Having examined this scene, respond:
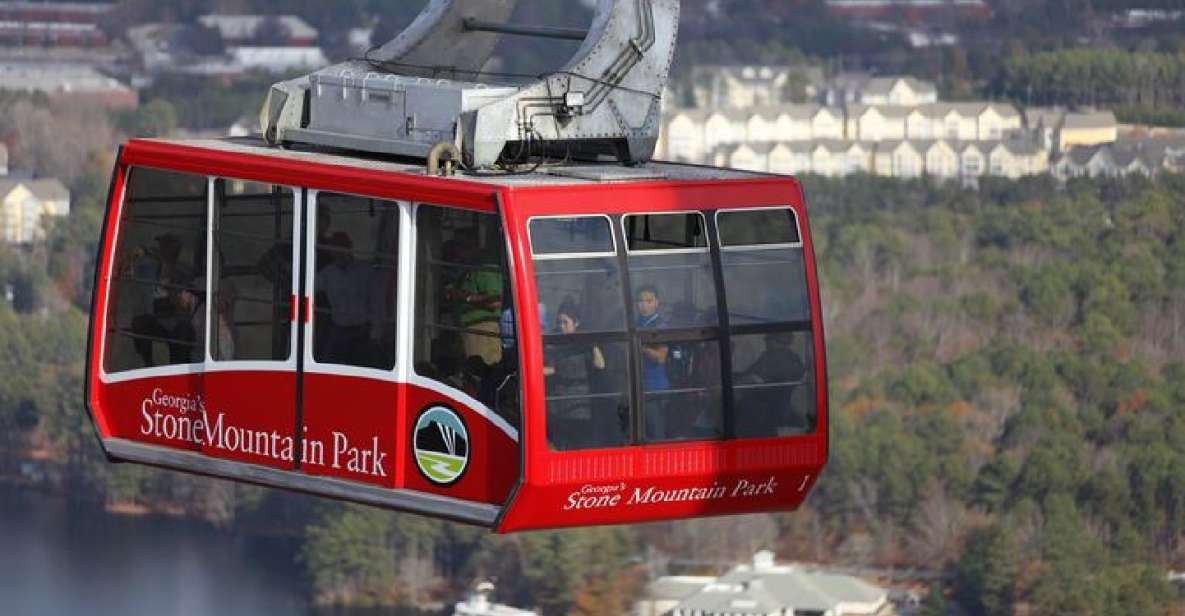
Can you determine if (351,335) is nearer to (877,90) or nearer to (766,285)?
(766,285)

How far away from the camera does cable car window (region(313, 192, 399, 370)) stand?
13.4m

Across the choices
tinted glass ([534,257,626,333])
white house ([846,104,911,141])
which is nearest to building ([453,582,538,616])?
tinted glass ([534,257,626,333])

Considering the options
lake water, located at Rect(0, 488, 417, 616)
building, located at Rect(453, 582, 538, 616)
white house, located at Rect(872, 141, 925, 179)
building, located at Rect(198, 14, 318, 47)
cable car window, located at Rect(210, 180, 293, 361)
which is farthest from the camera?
building, located at Rect(198, 14, 318, 47)

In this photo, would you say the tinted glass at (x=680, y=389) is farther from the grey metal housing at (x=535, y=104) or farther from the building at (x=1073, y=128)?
the building at (x=1073, y=128)

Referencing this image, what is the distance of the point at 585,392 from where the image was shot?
13.0 meters

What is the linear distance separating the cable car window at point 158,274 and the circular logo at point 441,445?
3.74 ft

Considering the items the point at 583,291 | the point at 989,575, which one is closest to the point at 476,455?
the point at 583,291

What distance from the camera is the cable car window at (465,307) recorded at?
1298 cm

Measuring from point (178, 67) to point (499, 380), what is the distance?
79697 millimetres

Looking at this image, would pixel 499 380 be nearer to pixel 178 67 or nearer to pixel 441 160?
pixel 441 160

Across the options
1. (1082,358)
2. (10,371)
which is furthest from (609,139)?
(10,371)

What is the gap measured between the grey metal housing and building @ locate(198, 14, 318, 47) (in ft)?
253

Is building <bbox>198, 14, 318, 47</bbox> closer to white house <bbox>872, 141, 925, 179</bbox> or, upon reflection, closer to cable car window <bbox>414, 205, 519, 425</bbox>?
white house <bbox>872, 141, 925, 179</bbox>

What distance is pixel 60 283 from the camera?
7725 cm
